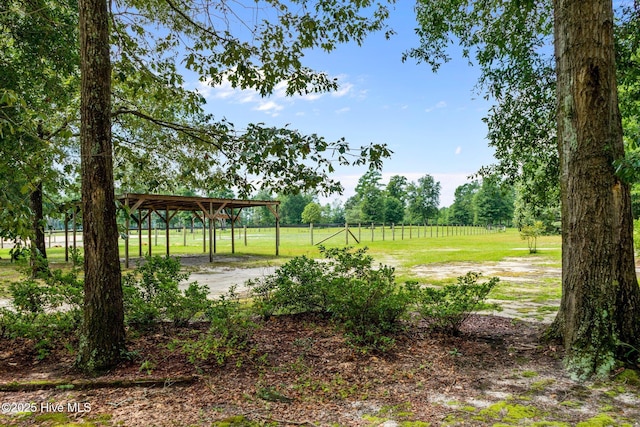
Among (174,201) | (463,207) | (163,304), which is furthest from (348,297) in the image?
(463,207)

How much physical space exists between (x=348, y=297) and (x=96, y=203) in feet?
7.59

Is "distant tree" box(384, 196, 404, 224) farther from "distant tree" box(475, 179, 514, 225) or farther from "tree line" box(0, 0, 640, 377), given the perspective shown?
"tree line" box(0, 0, 640, 377)

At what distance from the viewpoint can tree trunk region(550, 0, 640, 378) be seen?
9.62ft

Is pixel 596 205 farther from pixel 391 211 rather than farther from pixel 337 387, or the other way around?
pixel 391 211

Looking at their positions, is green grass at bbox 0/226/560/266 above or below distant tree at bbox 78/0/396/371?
below

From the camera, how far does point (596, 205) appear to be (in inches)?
116

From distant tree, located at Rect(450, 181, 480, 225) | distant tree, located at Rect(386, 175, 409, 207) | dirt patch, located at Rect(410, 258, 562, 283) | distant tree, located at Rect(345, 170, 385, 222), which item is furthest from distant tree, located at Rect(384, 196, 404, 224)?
dirt patch, located at Rect(410, 258, 562, 283)

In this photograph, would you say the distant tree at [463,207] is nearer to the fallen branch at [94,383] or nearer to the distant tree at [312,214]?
the distant tree at [312,214]

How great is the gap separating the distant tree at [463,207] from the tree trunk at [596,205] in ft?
216

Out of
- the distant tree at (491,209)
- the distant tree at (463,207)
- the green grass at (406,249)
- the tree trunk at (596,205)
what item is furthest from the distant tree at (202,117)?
the distant tree at (463,207)

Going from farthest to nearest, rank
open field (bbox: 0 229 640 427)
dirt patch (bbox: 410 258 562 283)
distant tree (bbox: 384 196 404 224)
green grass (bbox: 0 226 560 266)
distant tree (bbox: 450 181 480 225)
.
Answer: distant tree (bbox: 450 181 480 225)
distant tree (bbox: 384 196 404 224)
green grass (bbox: 0 226 560 266)
dirt patch (bbox: 410 258 562 283)
open field (bbox: 0 229 640 427)

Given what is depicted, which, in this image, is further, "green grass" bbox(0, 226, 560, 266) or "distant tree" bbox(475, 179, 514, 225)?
A: "distant tree" bbox(475, 179, 514, 225)

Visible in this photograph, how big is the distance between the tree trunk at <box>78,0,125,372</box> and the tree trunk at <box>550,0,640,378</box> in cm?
368

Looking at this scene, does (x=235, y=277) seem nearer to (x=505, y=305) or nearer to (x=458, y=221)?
(x=505, y=305)
